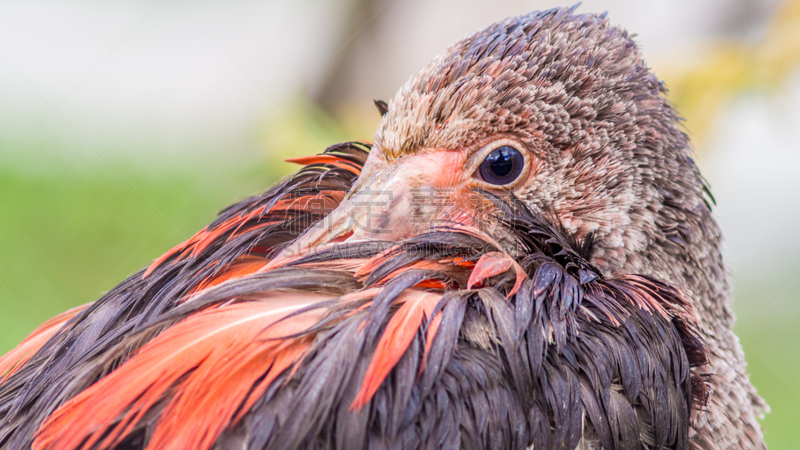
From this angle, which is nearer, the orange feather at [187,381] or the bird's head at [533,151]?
the orange feather at [187,381]

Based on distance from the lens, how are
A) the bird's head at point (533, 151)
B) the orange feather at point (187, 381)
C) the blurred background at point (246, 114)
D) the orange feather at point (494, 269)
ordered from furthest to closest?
the blurred background at point (246, 114)
the bird's head at point (533, 151)
the orange feather at point (494, 269)
the orange feather at point (187, 381)

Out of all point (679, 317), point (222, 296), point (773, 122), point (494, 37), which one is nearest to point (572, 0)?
point (773, 122)

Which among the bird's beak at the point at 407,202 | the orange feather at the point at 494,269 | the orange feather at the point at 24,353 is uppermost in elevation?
the orange feather at the point at 24,353

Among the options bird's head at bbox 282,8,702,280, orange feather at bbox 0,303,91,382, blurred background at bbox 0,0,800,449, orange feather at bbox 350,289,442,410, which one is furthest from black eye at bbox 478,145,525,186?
blurred background at bbox 0,0,800,449

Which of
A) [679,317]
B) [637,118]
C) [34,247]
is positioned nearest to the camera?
[679,317]

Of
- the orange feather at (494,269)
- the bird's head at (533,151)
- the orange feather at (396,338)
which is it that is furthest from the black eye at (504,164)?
the orange feather at (396,338)

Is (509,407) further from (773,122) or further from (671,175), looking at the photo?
(773,122)

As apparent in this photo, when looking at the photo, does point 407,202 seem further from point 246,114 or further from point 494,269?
point 246,114

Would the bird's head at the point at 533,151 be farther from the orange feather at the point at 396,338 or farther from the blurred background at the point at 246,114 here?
the blurred background at the point at 246,114
